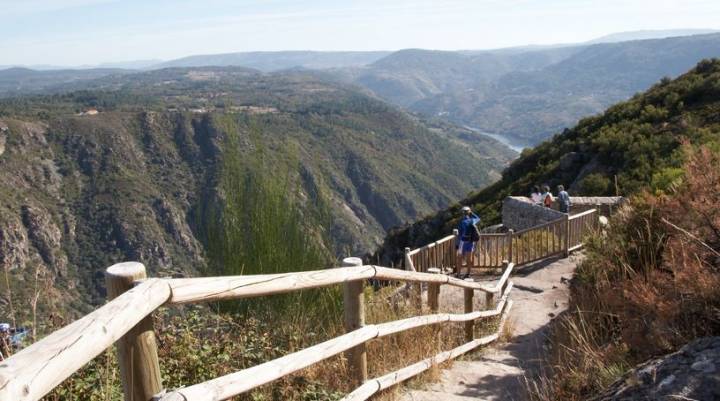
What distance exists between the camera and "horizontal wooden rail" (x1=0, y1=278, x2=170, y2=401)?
108 cm

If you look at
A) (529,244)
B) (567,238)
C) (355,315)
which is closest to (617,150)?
(567,238)

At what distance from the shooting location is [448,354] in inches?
169

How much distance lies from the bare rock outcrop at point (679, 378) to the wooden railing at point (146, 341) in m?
1.24

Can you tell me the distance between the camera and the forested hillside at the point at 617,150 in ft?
66.7

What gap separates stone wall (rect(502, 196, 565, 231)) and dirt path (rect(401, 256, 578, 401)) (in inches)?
156

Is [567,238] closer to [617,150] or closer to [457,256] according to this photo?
[457,256]

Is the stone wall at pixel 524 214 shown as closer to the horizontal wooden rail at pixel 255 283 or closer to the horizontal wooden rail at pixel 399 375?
the horizontal wooden rail at pixel 399 375

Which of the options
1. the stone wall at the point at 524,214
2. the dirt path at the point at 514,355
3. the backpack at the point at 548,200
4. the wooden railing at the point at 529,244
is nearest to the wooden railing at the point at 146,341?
the dirt path at the point at 514,355

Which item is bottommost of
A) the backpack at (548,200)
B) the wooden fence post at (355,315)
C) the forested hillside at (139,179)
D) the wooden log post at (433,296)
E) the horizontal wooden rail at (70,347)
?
the forested hillside at (139,179)

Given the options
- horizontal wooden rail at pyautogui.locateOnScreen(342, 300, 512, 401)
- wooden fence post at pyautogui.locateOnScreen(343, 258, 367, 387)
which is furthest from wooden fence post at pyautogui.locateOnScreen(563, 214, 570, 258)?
wooden fence post at pyautogui.locateOnScreen(343, 258, 367, 387)

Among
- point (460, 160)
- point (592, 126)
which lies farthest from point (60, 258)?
point (460, 160)

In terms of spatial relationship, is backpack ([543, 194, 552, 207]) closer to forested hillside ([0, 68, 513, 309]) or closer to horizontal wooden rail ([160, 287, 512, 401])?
horizontal wooden rail ([160, 287, 512, 401])

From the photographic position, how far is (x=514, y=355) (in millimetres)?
5359

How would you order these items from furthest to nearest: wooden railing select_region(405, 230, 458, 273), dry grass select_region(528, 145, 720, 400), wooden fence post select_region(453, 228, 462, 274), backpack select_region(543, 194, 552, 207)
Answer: backpack select_region(543, 194, 552, 207), wooden fence post select_region(453, 228, 462, 274), wooden railing select_region(405, 230, 458, 273), dry grass select_region(528, 145, 720, 400)
